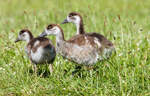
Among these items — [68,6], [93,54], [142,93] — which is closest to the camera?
[142,93]

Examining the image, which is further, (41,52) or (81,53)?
(41,52)

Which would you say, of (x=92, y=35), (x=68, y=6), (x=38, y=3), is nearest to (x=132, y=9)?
(x=68, y=6)

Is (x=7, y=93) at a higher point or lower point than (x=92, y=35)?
lower

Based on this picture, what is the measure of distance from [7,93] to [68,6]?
781 centimetres

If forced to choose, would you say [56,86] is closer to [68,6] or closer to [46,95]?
[46,95]

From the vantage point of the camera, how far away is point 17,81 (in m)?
5.62

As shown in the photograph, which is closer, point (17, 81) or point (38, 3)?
point (17, 81)

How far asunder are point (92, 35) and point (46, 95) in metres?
1.86

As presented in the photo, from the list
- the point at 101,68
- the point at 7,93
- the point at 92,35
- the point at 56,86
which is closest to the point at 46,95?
the point at 56,86

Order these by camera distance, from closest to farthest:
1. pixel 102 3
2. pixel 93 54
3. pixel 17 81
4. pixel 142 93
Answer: pixel 142 93
pixel 17 81
pixel 93 54
pixel 102 3

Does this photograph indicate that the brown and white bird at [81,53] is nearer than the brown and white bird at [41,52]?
Yes

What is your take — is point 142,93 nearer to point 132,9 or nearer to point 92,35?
point 92,35

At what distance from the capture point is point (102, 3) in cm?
1466

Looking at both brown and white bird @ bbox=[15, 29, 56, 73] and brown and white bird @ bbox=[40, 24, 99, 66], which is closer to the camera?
brown and white bird @ bbox=[40, 24, 99, 66]
